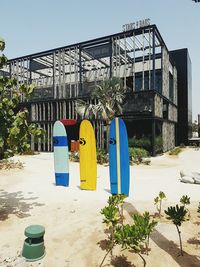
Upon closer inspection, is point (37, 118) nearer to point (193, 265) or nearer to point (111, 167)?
point (111, 167)

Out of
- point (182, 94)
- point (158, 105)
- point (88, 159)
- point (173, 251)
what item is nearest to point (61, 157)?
point (88, 159)

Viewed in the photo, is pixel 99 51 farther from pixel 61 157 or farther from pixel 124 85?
pixel 61 157

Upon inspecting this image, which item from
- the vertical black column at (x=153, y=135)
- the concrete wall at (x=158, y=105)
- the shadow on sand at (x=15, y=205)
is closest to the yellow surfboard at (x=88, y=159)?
the shadow on sand at (x=15, y=205)

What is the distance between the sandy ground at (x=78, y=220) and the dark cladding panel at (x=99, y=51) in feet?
60.0

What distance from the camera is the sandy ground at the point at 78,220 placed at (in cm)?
526

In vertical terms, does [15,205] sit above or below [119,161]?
below

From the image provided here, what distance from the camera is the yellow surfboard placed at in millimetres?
11180

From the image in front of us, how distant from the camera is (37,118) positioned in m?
29.7

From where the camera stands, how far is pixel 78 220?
748cm

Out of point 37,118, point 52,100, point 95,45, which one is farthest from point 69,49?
point 37,118

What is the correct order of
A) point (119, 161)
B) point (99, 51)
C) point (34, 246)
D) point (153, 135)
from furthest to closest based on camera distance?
point (99, 51), point (153, 135), point (119, 161), point (34, 246)

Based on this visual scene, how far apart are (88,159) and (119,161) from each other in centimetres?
195

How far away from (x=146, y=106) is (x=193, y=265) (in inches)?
778

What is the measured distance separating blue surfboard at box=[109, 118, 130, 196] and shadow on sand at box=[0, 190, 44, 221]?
2973 millimetres
